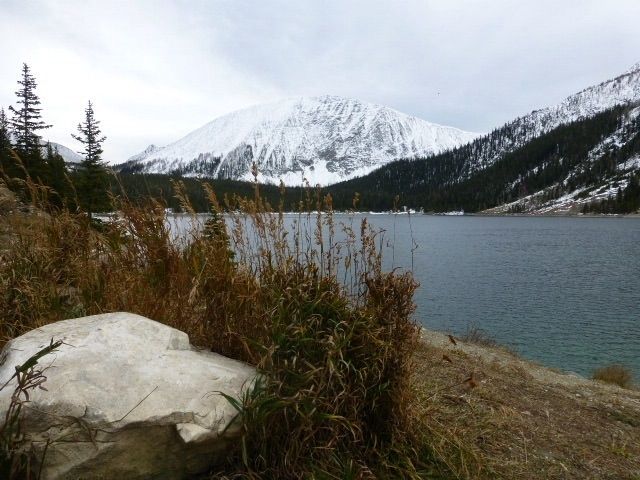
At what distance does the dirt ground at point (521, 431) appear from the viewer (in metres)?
3.57

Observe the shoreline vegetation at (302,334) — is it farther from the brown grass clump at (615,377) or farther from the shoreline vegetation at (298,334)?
the brown grass clump at (615,377)

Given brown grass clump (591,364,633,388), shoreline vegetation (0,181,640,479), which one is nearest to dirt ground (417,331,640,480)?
shoreline vegetation (0,181,640,479)

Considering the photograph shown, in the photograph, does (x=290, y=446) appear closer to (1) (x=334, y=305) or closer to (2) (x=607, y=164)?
(1) (x=334, y=305)

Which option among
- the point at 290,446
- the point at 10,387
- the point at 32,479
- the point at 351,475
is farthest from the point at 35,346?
the point at 351,475

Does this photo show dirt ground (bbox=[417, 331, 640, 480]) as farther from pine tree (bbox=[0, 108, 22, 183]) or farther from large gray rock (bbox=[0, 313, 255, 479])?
pine tree (bbox=[0, 108, 22, 183])

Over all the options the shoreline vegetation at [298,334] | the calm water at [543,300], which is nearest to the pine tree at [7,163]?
the shoreline vegetation at [298,334]

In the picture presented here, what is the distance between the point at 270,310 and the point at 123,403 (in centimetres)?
119

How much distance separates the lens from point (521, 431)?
4.25 meters

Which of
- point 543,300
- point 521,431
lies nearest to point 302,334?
point 521,431

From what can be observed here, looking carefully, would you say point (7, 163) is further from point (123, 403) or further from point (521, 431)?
point (521, 431)

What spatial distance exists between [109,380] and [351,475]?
1.82 m

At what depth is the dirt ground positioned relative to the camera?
11.7 feet

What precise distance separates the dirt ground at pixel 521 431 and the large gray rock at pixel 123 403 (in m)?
1.84

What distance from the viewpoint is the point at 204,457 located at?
116 inches
